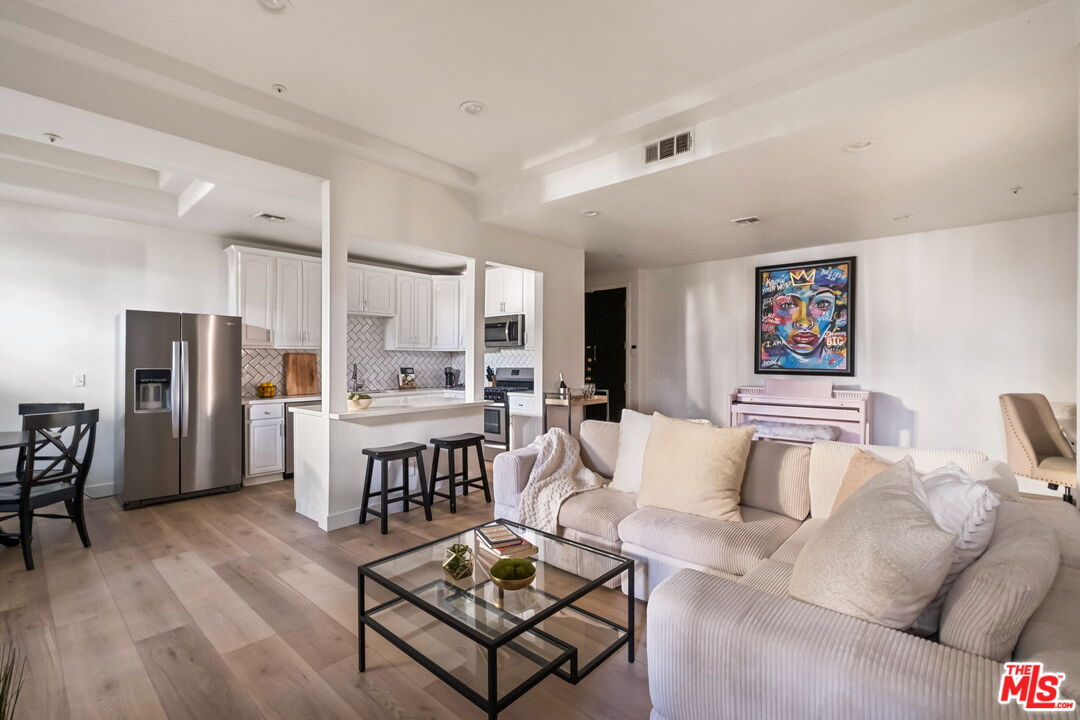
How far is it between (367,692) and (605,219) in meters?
3.74

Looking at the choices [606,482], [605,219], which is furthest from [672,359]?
[606,482]

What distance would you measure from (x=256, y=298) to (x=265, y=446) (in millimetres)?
1461

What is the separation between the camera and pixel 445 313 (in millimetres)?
6688

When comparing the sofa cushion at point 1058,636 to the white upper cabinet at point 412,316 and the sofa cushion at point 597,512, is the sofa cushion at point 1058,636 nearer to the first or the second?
the sofa cushion at point 597,512

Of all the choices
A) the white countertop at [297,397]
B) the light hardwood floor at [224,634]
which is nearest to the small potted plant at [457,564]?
the light hardwood floor at [224,634]

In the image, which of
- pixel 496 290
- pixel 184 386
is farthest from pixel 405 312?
pixel 184 386

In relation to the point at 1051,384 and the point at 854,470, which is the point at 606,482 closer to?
the point at 854,470

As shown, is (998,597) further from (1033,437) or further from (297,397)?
(297,397)

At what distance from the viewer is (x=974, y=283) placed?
4598 mm

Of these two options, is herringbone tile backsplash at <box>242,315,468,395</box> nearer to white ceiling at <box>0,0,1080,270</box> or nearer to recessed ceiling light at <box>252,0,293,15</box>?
white ceiling at <box>0,0,1080,270</box>

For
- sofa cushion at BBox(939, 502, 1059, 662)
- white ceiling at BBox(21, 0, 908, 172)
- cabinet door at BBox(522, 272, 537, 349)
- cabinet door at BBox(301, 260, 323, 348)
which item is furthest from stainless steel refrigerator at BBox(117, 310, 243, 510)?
sofa cushion at BBox(939, 502, 1059, 662)

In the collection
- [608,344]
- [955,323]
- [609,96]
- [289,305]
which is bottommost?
[608,344]

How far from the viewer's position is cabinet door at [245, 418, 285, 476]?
467cm

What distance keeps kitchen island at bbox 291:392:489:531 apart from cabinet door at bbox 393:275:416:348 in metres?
2.30
